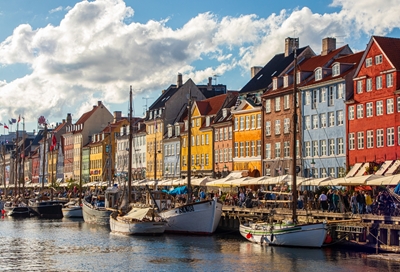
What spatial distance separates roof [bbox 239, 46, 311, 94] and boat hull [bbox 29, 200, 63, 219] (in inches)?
1032

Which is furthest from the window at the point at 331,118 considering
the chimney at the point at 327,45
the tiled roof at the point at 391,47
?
the chimney at the point at 327,45

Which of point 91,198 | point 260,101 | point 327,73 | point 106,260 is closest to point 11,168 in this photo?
point 91,198

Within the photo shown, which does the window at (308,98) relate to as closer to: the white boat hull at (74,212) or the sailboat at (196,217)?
the sailboat at (196,217)

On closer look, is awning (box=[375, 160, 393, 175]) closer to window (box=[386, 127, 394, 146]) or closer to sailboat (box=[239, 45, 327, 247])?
window (box=[386, 127, 394, 146])

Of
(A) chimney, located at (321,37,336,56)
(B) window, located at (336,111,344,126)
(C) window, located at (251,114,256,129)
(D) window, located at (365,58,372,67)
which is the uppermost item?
(A) chimney, located at (321,37,336,56)

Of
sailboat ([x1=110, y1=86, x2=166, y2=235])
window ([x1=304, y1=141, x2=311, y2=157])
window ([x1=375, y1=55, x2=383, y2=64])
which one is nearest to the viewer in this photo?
sailboat ([x1=110, y1=86, x2=166, y2=235])

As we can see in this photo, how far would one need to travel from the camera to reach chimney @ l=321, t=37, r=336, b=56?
7919cm

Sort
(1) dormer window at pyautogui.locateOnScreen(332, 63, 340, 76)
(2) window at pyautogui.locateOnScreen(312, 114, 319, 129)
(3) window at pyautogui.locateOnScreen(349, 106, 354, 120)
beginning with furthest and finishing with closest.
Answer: (2) window at pyautogui.locateOnScreen(312, 114, 319, 129), (1) dormer window at pyautogui.locateOnScreen(332, 63, 340, 76), (3) window at pyautogui.locateOnScreen(349, 106, 354, 120)

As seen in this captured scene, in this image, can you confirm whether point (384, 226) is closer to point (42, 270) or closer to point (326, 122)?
point (42, 270)

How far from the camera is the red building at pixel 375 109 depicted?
62406 millimetres

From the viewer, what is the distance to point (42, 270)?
38.9 metres

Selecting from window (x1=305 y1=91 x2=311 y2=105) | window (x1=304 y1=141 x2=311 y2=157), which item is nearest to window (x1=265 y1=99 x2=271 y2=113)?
window (x1=305 y1=91 x2=311 y2=105)

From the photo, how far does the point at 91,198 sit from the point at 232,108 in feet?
64.8

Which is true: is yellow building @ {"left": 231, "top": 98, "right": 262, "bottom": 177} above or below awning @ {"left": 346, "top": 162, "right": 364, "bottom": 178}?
above
